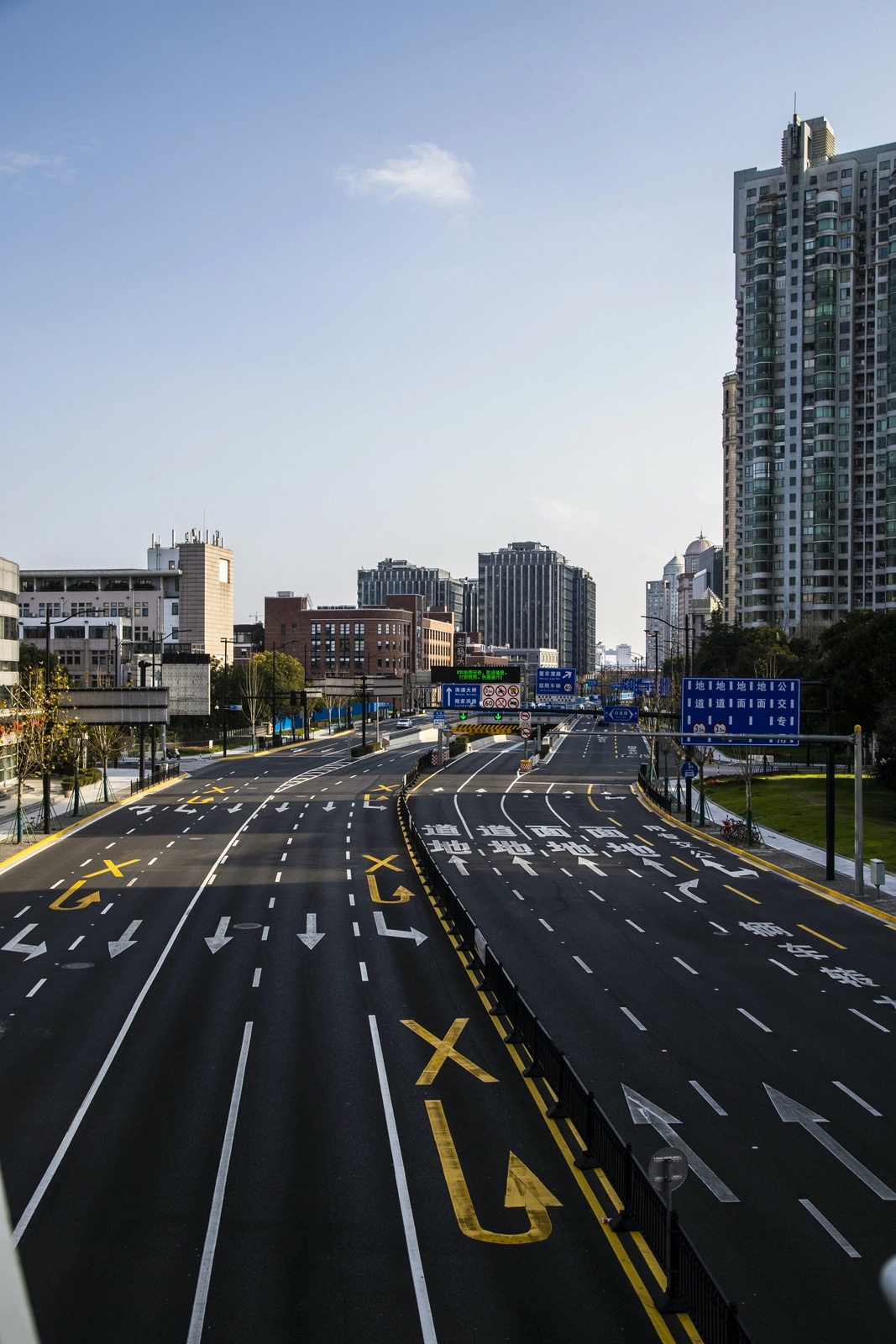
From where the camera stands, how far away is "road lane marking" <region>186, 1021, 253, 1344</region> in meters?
11.8

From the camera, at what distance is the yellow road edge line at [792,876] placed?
1339 inches

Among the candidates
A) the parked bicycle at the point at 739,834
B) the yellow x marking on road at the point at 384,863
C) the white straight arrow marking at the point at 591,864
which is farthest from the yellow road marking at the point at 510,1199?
the parked bicycle at the point at 739,834

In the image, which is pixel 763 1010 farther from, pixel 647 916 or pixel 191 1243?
pixel 191 1243

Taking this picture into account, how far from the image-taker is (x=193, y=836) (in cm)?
5047

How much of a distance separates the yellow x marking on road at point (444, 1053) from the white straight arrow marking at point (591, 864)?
1981 centimetres

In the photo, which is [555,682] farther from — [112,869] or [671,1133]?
[671,1133]

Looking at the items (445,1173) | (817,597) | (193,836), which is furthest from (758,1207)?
(817,597)

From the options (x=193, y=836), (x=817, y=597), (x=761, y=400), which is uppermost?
(x=761, y=400)

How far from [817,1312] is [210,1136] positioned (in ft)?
30.1

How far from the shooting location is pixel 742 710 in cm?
4038

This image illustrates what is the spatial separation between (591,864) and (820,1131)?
88.4 ft

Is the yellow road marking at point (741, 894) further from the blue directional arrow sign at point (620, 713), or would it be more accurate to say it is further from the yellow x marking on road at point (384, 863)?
the blue directional arrow sign at point (620, 713)

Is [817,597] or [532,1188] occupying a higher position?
[817,597]

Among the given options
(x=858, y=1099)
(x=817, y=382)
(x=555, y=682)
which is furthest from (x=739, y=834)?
(x=817, y=382)
